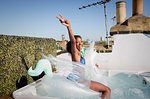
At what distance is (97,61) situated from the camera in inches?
245

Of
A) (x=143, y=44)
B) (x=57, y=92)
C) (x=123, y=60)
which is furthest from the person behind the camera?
(x=123, y=60)

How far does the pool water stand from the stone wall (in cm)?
252

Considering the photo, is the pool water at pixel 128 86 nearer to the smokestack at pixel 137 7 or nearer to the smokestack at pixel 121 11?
the smokestack at pixel 137 7

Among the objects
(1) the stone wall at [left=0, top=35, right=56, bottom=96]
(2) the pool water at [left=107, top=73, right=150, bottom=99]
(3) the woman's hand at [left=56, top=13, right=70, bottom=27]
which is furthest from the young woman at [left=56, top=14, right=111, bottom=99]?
(1) the stone wall at [left=0, top=35, right=56, bottom=96]

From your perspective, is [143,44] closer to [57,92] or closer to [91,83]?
[91,83]

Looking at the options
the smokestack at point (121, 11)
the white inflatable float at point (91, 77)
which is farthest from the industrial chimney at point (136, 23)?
the white inflatable float at point (91, 77)

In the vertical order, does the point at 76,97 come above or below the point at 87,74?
below

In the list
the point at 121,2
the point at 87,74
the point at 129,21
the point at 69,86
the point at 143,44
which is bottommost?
the point at 69,86

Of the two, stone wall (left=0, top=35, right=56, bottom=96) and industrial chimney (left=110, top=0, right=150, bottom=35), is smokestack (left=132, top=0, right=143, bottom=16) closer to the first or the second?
industrial chimney (left=110, top=0, right=150, bottom=35)

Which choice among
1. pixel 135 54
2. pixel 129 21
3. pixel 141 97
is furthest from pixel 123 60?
pixel 141 97

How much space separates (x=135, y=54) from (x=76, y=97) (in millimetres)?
4618

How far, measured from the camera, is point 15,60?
2.69 metres

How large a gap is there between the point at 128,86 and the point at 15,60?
3371 millimetres

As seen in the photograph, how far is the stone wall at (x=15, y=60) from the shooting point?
2355mm
